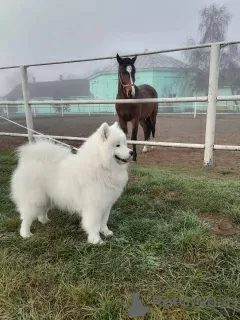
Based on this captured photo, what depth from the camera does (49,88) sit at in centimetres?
646

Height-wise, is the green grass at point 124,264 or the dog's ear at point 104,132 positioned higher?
the dog's ear at point 104,132

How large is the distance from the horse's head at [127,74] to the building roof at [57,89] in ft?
2.91

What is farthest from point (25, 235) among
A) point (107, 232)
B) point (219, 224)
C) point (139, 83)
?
point (139, 83)

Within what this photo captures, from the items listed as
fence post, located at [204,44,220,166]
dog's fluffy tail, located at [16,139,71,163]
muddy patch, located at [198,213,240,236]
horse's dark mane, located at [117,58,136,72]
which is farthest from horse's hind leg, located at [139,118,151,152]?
dog's fluffy tail, located at [16,139,71,163]

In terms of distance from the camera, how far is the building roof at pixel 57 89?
19.1 ft

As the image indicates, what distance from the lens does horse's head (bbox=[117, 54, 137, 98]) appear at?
16.0ft

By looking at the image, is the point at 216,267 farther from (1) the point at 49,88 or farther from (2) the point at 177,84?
(1) the point at 49,88

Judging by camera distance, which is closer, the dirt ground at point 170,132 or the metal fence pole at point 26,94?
the metal fence pole at point 26,94

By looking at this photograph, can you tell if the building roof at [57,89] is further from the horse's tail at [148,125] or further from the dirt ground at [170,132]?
the horse's tail at [148,125]

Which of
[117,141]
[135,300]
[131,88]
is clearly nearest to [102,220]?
[117,141]

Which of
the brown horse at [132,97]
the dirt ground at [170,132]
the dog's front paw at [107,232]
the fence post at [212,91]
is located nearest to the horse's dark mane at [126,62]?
the brown horse at [132,97]

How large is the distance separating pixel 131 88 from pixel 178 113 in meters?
3.50

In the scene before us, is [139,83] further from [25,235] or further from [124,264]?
[124,264]

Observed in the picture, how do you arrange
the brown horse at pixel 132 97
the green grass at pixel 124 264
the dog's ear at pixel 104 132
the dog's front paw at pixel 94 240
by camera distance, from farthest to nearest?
1. the brown horse at pixel 132 97
2. the dog's front paw at pixel 94 240
3. the dog's ear at pixel 104 132
4. the green grass at pixel 124 264
